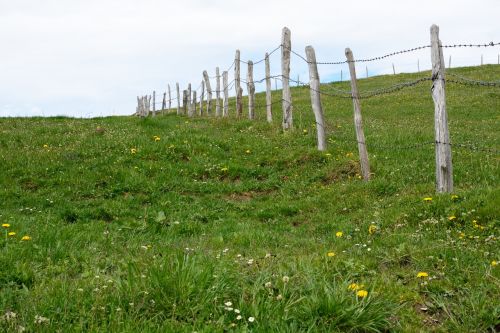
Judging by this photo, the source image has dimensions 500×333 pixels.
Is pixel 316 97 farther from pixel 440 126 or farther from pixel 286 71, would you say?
pixel 440 126

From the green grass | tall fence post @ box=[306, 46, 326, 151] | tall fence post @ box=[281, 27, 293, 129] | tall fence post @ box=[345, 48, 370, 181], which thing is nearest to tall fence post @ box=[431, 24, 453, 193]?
the green grass

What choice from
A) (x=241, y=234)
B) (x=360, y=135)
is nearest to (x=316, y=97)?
(x=360, y=135)

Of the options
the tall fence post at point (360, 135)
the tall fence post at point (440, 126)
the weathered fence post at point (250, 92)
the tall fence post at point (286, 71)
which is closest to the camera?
the tall fence post at point (440, 126)

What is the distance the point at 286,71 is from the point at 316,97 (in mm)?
4353

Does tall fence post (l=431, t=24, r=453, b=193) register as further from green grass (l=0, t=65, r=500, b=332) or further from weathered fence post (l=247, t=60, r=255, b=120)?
weathered fence post (l=247, t=60, r=255, b=120)

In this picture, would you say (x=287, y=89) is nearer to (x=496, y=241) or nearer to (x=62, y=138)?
(x=62, y=138)

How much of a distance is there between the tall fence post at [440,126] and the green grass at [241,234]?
44 cm

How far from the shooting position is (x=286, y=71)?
18.2 metres

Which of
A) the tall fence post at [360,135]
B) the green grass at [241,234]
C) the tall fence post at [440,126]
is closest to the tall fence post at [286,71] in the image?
the green grass at [241,234]

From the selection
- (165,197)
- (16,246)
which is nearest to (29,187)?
(165,197)

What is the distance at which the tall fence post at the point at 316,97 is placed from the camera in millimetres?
14266

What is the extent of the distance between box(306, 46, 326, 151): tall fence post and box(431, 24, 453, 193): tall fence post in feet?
16.7

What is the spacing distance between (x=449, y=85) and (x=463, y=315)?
42.9 metres

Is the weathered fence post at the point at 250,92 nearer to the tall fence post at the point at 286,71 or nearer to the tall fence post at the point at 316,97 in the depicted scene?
the tall fence post at the point at 286,71
